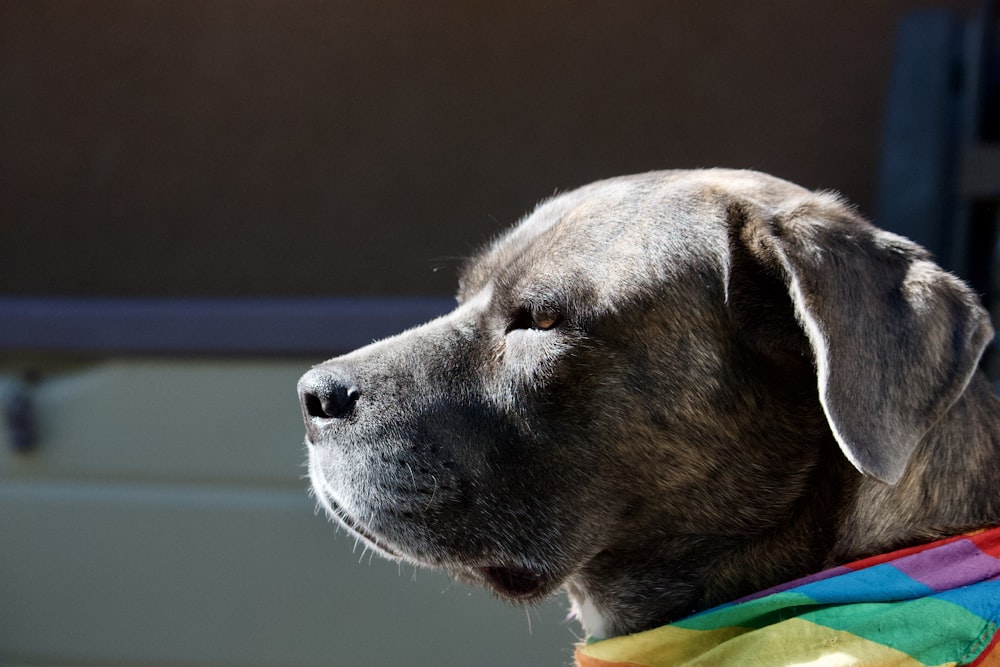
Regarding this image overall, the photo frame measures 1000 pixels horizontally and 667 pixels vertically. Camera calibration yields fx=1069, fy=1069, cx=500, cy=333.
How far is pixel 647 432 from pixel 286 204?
3465mm

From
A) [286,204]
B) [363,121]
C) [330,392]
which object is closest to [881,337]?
[330,392]

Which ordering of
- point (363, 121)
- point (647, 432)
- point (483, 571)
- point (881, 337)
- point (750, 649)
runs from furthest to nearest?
point (363, 121)
point (483, 571)
point (647, 432)
point (750, 649)
point (881, 337)

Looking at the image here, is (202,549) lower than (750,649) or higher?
lower

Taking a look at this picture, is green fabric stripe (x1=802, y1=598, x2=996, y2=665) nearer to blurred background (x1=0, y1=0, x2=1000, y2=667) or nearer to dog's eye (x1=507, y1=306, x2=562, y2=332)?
dog's eye (x1=507, y1=306, x2=562, y2=332)

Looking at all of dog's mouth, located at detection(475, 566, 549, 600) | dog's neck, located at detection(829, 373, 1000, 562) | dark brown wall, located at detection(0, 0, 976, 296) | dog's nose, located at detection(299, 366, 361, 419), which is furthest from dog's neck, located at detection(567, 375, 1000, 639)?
dark brown wall, located at detection(0, 0, 976, 296)

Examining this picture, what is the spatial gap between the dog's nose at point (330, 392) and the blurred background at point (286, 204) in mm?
1523

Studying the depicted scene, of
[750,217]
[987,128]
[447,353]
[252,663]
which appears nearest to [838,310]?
[750,217]

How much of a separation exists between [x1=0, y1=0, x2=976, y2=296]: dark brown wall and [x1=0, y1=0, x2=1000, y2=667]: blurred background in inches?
0.4

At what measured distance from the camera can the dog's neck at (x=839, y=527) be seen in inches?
72.5

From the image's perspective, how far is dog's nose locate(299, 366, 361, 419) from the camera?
79.2 inches

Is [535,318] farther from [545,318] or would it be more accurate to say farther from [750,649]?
[750,649]

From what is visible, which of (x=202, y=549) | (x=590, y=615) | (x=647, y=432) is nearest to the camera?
(x=647, y=432)

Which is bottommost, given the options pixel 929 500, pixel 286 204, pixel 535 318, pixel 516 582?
pixel 286 204

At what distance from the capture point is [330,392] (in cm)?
201
